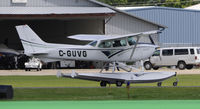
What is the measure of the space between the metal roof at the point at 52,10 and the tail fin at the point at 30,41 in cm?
1208

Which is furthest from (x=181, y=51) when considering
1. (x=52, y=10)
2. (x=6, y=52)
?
(x=6, y=52)

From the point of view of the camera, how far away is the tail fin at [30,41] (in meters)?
32.1

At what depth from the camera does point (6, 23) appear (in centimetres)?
5894

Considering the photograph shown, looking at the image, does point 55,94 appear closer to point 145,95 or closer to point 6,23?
point 145,95

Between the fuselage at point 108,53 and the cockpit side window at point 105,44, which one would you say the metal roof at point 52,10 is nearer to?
the cockpit side window at point 105,44

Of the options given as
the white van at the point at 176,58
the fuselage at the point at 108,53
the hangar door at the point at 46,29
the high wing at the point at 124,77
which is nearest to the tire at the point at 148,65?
the white van at the point at 176,58

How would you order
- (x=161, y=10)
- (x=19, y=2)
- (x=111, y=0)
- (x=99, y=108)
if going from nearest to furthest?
(x=99, y=108), (x=19, y=2), (x=161, y=10), (x=111, y=0)

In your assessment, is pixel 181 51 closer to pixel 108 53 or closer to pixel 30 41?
pixel 30 41

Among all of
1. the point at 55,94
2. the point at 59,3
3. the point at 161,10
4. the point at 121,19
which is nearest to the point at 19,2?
the point at 59,3

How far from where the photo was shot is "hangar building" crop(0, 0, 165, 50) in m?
47.0

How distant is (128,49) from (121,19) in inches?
906

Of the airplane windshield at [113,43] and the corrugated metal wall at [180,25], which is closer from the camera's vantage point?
the airplane windshield at [113,43]

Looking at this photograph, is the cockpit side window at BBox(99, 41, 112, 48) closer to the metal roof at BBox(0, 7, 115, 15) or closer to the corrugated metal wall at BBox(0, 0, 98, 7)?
the metal roof at BBox(0, 7, 115, 15)

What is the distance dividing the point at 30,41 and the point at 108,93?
45.3 feet
